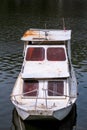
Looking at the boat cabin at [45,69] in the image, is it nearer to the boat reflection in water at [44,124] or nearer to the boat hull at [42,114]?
the boat hull at [42,114]

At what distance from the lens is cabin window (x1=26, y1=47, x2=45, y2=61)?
34.0 metres

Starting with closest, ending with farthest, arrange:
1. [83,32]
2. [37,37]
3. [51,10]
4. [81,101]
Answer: [81,101]
[37,37]
[83,32]
[51,10]

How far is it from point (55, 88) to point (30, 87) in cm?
200

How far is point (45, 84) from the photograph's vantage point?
30516 millimetres

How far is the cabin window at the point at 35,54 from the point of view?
3403cm

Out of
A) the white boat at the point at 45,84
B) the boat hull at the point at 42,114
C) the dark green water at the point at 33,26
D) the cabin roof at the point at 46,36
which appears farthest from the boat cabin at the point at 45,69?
the dark green water at the point at 33,26

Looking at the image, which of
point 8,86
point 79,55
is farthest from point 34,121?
point 79,55

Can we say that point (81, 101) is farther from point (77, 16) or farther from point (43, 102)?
point (77, 16)

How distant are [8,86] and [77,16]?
4831 cm

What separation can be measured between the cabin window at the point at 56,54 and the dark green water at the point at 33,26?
412 centimetres

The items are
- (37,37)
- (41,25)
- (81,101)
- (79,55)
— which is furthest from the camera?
(41,25)

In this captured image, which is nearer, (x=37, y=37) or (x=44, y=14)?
(x=37, y=37)

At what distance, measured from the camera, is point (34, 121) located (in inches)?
1144

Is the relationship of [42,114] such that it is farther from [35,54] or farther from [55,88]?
[35,54]
